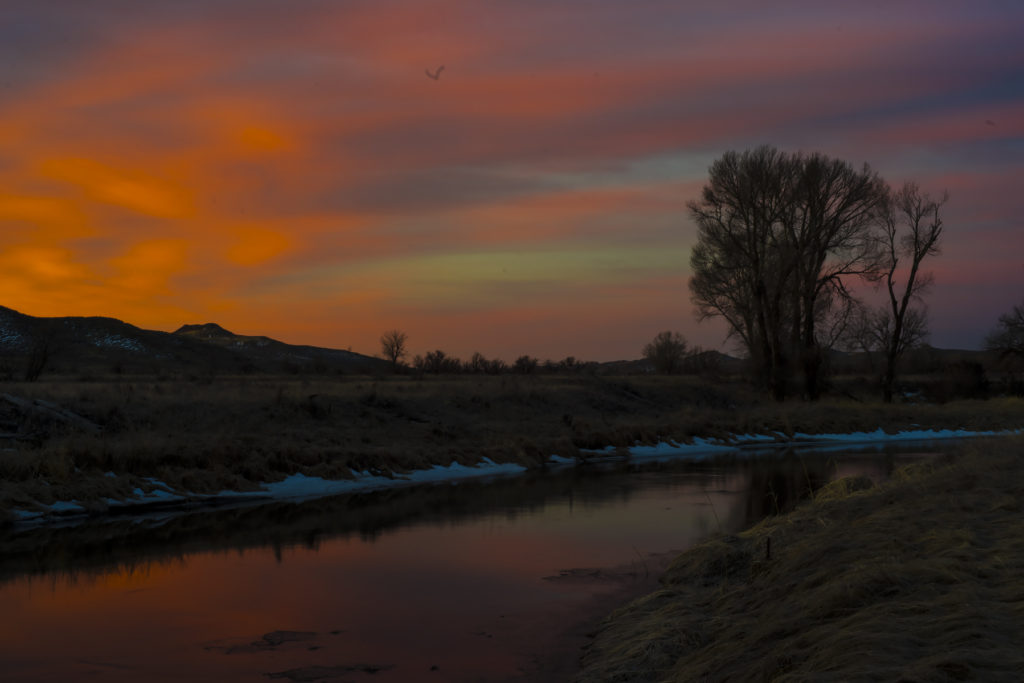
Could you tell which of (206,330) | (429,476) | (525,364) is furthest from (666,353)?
(206,330)

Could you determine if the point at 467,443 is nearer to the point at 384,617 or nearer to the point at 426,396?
the point at 426,396

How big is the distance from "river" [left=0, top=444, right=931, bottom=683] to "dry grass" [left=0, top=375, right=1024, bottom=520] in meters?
2.71

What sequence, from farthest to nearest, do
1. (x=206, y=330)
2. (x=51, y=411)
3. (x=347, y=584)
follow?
(x=206, y=330) < (x=51, y=411) < (x=347, y=584)

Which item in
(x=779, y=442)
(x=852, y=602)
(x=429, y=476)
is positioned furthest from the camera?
(x=779, y=442)

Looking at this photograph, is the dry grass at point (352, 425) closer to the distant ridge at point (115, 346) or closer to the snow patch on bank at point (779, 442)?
the snow patch on bank at point (779, 442)

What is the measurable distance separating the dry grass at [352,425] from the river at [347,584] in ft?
8.89

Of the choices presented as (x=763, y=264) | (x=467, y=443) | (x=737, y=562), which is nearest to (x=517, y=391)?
(x=467, y=443)

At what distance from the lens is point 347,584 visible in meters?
12.1

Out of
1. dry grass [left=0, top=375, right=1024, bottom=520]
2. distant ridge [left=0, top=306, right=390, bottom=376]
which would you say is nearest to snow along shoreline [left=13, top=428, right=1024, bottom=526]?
dry grass [left=0, top=375, right=1024, bottom=520]

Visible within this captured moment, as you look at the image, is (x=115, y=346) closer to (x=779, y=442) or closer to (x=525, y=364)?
(x=525, y=364)

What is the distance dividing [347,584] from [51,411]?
15.4 m

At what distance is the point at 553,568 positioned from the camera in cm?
1317

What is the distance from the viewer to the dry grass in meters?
19.9

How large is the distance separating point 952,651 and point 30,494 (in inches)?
673
